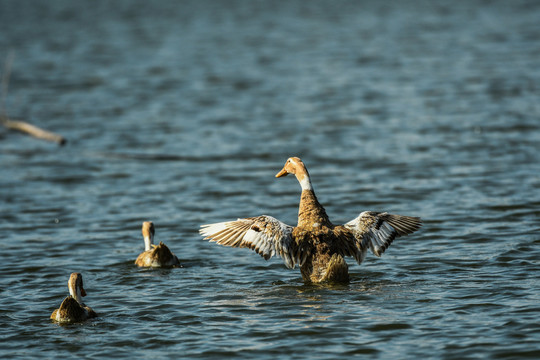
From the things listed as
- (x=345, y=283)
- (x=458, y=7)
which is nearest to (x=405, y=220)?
(x=345, y=283)

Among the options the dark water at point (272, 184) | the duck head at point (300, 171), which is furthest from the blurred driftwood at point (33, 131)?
the duck head at point (300, 171)

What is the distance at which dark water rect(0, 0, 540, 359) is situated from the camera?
26.8ft

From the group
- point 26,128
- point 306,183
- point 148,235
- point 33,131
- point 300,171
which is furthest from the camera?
point 26,128

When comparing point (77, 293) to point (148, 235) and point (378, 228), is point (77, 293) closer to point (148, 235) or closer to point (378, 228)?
point (148, 235)

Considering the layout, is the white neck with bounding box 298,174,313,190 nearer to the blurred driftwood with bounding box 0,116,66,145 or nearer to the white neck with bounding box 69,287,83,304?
the white neck with bounding box 69,287,83,304

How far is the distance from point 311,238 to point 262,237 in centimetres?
56

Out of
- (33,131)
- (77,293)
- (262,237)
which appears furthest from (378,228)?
(33,131)

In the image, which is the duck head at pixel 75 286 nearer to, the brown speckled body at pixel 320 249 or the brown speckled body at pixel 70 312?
the brown speckled body at pixel 70 312

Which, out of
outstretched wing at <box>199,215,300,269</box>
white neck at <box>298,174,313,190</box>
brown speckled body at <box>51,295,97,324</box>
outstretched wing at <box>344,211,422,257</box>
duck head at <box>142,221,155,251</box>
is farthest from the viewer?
duck head at <box>142,221,155,251</box>

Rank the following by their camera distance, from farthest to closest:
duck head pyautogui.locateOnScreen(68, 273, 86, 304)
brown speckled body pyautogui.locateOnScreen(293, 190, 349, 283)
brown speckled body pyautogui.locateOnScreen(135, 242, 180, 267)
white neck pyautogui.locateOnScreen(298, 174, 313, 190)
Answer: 1. brown speckled body pyautogui.locateOnScreen(135, 242, 180, 267)
2. white neck pyautogui.locateOnScreen(298, 174, 313, 190)
3. brown speckled body pyautogui.locateOnScreen(293, 190, 349, 283)
4. duck head pyautogui.locateOnScreen(68, 273, 86, 304)

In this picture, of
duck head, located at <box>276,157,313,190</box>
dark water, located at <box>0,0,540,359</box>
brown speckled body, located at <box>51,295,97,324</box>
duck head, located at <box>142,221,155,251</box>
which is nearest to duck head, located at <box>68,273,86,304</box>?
brown speckled body, located at <box>51,295,97,324</box>

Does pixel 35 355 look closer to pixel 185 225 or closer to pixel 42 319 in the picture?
pixel 42 319

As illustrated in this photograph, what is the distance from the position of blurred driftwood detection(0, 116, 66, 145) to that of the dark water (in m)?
0.24

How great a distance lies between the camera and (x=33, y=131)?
19.2 metres
